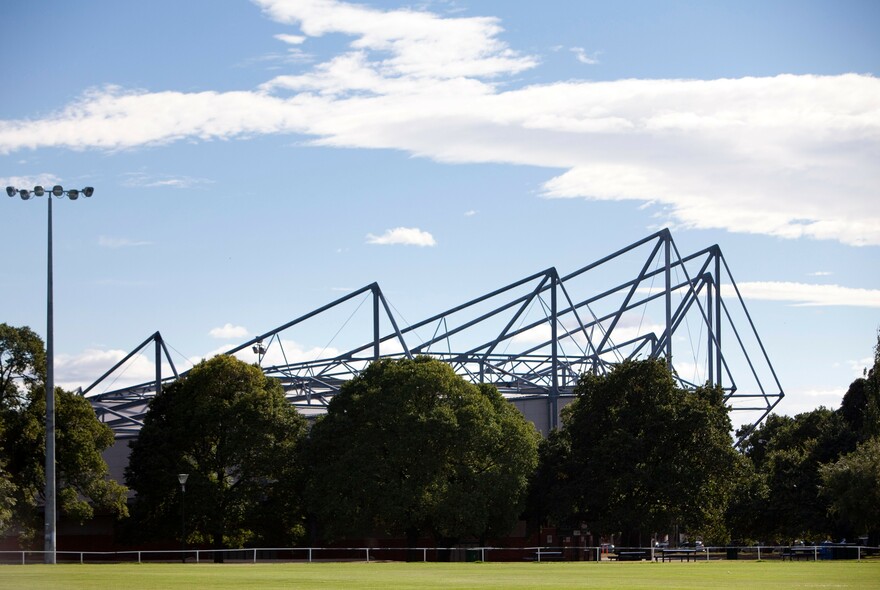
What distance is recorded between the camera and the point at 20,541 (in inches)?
2790

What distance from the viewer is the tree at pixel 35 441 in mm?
69875

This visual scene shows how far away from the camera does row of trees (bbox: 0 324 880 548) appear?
237ft

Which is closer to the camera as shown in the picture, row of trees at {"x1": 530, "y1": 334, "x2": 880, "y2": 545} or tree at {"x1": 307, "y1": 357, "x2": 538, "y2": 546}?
row of trees at {"x1": 530, "y1": 334, "x2": 880, "y2": 545}

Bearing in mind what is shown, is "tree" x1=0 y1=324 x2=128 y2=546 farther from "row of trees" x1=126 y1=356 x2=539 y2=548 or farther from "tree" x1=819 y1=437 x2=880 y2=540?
"tree" x1=819 y1=437 x2=880 y2=540

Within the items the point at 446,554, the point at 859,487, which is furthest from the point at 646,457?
the point at 446,554

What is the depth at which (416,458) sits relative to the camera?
7462 centimetres

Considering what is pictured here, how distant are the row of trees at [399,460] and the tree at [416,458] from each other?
0.10 meters

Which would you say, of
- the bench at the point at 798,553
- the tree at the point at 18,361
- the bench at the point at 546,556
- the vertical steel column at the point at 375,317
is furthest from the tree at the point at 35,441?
the bench at the point at 798,553

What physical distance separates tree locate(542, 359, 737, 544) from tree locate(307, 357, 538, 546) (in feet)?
12.7

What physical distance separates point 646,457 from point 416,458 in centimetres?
1387

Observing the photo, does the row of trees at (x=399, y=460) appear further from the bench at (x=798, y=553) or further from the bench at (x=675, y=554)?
the bench at (x=798, y=553)

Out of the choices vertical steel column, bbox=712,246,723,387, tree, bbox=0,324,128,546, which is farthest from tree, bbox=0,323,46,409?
vertical steel column, bbox=712,246,723,387

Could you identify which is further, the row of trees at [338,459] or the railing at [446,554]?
the row of trees at [338,459]

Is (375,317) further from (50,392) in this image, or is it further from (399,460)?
(50,392)
